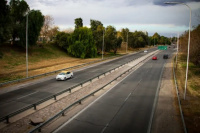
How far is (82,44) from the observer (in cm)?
5853

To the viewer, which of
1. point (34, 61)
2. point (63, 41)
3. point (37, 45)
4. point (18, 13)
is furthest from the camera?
point (63, 41)

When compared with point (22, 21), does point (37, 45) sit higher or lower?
lower

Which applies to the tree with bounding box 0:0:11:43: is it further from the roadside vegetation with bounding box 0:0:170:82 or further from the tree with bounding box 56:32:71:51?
the tree with bounding box 56:32:71:51

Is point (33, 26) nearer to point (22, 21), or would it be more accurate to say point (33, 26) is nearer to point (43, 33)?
point (22, 21)

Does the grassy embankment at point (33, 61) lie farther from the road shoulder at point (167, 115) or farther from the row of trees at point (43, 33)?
the road shoulder at point (167, 115)

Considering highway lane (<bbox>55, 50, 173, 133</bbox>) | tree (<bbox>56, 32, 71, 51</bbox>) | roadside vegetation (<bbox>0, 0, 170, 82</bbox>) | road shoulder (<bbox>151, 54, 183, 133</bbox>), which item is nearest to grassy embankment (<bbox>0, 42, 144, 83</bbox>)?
roadside vegetation (<bbox>0, 0, 170, 82</bbox>)

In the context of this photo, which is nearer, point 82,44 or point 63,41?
point 82,44

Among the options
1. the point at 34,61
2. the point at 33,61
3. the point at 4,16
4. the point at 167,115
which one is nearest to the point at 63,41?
the point at 34,61

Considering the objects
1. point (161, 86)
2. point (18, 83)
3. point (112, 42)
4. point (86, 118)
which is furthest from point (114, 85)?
point (112, 42)

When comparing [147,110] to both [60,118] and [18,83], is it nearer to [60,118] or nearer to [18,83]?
[60,118]

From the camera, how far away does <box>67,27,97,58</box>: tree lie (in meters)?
58.8

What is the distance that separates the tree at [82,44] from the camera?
58.8 meters

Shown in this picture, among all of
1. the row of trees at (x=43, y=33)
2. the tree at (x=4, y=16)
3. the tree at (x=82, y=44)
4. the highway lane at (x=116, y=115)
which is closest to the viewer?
the highway lane at (x=116, y=115)

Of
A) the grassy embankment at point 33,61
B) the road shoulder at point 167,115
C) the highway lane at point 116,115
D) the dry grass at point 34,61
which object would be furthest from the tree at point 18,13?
the road shoulder at point 167,115
